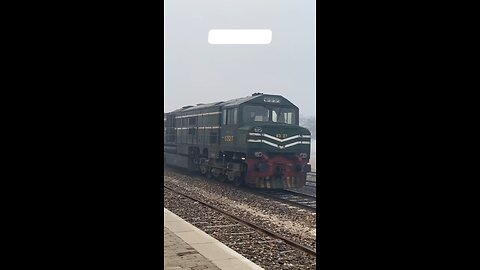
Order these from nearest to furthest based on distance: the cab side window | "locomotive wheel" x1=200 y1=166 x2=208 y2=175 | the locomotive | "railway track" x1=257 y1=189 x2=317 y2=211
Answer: "railway track" x1=257 y1=189 x2=317 y2=211
the locomotive
the cab side window
"locomotive wheel" x1=200 y1=166 x2=208 y2=175

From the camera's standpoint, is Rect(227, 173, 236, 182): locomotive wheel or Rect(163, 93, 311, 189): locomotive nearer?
Rect(163, 93, 311, 189): locomotive

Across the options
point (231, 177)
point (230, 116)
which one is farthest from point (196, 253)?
point (230, 116)

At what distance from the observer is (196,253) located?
499cm

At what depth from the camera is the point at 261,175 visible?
35.6 ft

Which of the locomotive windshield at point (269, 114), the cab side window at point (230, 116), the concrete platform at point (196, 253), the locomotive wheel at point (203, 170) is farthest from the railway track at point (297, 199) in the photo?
the concrete platform at point (196, 253)

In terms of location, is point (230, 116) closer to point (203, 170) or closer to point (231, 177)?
point (231, 177)

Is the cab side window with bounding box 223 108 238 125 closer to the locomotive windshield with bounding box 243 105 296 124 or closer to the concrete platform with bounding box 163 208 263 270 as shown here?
the locomotive windshield with bounding box 243 105 296 124

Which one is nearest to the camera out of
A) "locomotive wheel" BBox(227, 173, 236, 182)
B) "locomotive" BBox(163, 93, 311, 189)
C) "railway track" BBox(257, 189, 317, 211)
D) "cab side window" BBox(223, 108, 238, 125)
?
"railway track" BBox(257, 189, 317, 211)

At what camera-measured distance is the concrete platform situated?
4.47 m

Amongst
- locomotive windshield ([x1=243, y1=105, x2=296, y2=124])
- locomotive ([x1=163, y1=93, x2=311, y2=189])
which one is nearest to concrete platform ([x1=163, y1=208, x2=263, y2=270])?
locomotive ([x1=163, y1=93, x2=311, y2=189])

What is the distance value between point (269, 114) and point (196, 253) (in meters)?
7.35
